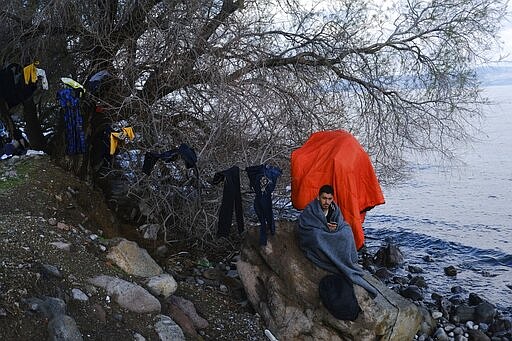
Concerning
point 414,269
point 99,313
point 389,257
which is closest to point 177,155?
point 99,313

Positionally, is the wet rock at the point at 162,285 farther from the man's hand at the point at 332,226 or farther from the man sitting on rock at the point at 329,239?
the man's hand at the point at 332,226

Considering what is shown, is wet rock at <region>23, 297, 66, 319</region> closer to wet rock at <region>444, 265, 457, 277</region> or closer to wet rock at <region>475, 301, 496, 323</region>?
wet rock at <region>475, 301, 496, 323</region>

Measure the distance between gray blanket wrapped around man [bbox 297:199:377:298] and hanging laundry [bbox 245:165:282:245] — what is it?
483 millimetres

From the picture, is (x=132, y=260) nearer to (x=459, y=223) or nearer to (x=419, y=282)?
(x=419, y=282)

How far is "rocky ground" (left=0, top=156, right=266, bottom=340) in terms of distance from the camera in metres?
4.36

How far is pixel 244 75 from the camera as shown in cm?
800

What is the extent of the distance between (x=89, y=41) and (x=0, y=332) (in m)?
5.70

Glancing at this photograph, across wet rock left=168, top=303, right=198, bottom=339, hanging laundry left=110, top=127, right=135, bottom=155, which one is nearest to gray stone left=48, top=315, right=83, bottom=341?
wet rock left=168, top=303, right=198, bottom=339

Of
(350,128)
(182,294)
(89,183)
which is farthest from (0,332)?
(350,128)

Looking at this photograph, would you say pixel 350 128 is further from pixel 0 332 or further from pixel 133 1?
pixel 0 332

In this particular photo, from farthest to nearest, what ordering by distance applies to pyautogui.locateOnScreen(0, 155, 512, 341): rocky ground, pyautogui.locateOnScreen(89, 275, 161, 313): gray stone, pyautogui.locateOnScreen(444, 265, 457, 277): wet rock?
pyautogui.locateOnScreen(444, 265, 457, 277): wet rock → pyautogui.locateOnScreen(89, 275, 161, 313): gray stone → pyautogui.locateOnScreen(0, 155, 512, 341): rocky ground

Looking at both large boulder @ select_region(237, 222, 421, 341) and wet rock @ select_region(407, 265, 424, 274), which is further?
wet rock @ select_region(407, 265, 424, 274)

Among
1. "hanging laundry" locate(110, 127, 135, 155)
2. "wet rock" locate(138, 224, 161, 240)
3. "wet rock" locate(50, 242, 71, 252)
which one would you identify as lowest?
"wet rock" locate(138, 224, 161, 240)

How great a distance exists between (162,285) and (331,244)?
1.73m
